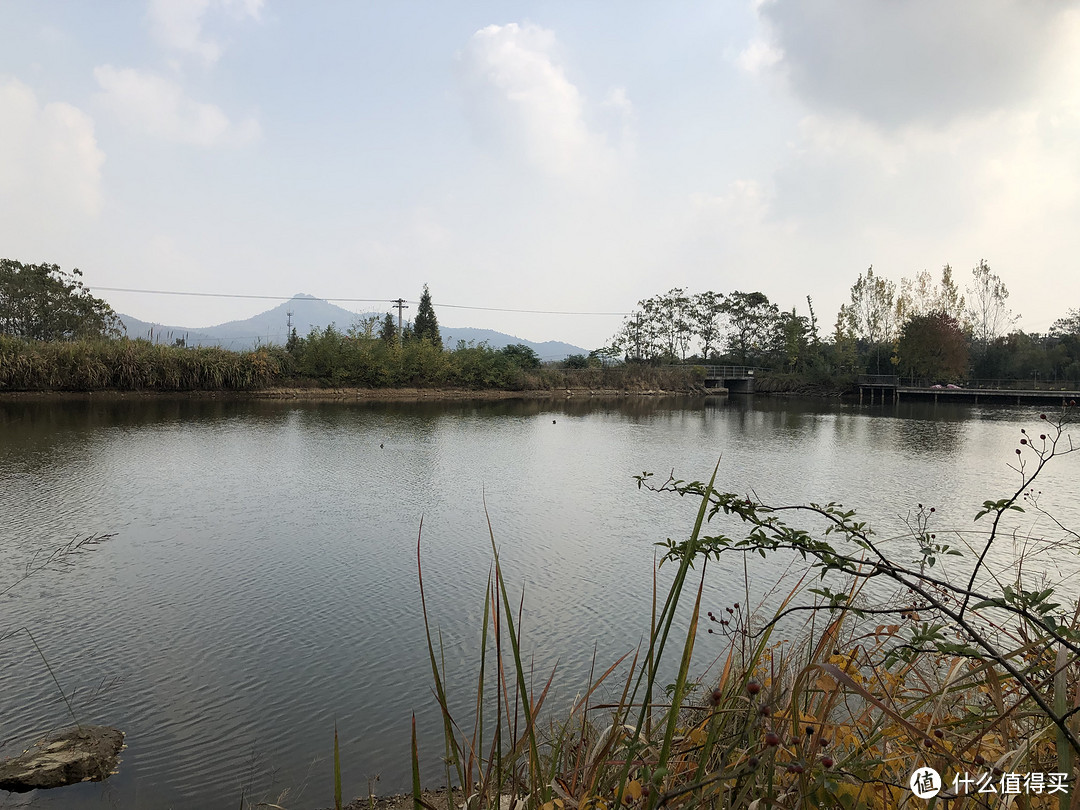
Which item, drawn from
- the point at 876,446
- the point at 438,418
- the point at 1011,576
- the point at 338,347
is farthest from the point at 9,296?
the point at 1011,576

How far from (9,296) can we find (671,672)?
157 ft

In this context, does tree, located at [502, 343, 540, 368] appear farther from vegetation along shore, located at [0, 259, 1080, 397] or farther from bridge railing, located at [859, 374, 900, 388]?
bridge railing, located at [859, 374, 900, 388]

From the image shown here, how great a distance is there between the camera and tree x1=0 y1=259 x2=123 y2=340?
→ 39.3 meters

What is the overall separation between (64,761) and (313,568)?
357cm

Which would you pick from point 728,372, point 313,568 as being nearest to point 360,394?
point 313,568

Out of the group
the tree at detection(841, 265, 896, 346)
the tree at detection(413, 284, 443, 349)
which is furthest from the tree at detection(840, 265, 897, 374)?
the tree at detection(413, 284, 443, 349)

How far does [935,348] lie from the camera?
4306 cm

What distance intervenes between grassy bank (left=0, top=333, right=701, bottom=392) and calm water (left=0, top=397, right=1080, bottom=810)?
1079 cm

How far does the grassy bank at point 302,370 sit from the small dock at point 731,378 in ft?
6.27

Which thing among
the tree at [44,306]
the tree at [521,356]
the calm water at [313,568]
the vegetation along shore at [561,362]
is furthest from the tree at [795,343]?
the tree at [44,306]

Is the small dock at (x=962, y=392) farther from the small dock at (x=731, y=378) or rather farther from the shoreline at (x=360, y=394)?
the shoreline at (x=360, y=394)

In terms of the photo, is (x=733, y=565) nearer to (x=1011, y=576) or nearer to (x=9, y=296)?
(x=1011, y=576)

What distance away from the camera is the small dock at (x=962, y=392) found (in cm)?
3862

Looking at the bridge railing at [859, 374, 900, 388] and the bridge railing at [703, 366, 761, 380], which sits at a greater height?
the bridge railing at [703, 366, 761, 380]
